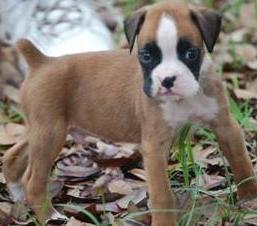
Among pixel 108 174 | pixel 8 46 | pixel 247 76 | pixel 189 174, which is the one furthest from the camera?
pixel 8 46

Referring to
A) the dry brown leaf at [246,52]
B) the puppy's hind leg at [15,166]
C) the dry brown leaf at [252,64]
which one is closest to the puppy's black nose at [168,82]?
the puppy's hind leg at [15,166]

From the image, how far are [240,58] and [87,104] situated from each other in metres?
1.96

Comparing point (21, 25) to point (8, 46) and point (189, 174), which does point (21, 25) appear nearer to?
point (8, 46)

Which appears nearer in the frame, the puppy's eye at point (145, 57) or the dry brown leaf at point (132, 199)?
the puppy's eye at point (145, 57)

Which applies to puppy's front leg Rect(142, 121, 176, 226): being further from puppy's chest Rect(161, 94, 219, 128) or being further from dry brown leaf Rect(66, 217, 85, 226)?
dry brown leaf Rect(66, 217, 85, 226)

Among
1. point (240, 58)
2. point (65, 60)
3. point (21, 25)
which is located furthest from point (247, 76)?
point (65, 60)

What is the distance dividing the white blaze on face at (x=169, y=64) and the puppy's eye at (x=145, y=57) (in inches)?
1.8

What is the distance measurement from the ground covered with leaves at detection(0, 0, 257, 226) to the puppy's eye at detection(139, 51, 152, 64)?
1.23 ft

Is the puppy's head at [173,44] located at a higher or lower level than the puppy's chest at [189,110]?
higher

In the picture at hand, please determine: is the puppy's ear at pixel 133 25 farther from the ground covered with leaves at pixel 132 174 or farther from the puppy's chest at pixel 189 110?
the ground covered with leaves at pixel 132 174

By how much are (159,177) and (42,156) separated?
48 cm

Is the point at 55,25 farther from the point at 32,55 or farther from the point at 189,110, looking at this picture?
the point at 189,110

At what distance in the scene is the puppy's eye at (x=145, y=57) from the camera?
2877 millimetres

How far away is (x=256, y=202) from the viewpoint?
3236 mm
